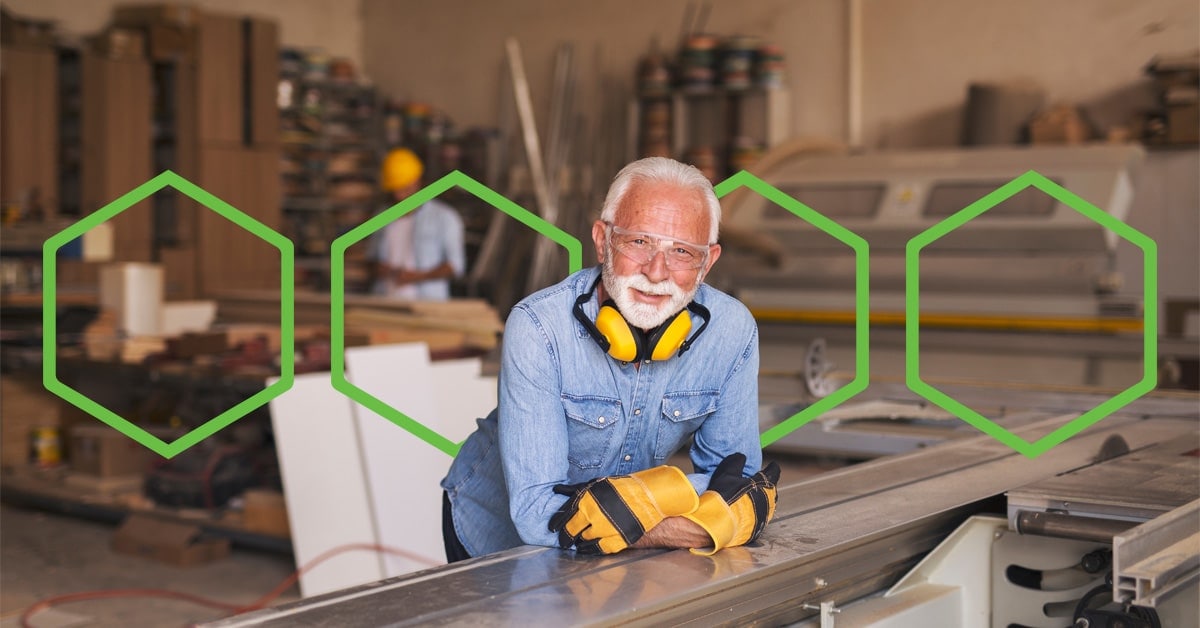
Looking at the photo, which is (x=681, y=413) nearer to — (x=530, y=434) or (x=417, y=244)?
(x=530, y=434)

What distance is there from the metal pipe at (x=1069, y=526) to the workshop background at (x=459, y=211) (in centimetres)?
93

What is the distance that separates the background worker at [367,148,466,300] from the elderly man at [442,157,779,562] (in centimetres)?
413

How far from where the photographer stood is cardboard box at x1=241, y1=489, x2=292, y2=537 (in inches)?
181

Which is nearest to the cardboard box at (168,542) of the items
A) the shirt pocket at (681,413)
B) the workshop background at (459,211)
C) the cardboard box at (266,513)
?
the workshop background at (459,211)

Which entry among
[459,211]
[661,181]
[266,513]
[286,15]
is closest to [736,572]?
[661,181]

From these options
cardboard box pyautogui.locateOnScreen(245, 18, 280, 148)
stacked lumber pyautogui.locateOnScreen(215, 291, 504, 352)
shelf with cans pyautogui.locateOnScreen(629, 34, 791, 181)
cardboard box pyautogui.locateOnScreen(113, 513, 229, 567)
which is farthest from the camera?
cardboard box pyautogui.locateOnScreen(245, 18, 280, 148)

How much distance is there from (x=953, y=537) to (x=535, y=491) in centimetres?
80

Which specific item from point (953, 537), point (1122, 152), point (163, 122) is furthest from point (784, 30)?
point (953, 537)

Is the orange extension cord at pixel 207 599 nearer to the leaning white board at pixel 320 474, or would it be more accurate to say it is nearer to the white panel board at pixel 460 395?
the leaning white board at pixel 320 474

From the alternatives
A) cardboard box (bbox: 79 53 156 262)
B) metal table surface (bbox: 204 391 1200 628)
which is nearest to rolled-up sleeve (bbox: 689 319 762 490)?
metal table surface (bbox: 204 391 1200 628)

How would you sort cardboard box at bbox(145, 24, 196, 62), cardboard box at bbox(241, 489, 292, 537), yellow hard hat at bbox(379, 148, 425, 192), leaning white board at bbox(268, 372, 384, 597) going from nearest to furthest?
leaning white board at bbox(268, 372, 384, 597) → cardboard box at bbox(241, 489, 292, 537) → yellow hard hat at bbox(379, 148, 425, 192) → cardboard box at bbox(145, 24, 196, 62)

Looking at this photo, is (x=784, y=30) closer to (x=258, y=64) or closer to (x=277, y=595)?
(x=258, y=64)

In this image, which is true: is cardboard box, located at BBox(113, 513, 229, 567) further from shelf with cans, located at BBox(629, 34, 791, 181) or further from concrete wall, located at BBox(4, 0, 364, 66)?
concrete wall, located at BBox(4, 0, 364, 66)

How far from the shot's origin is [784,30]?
311 inches
